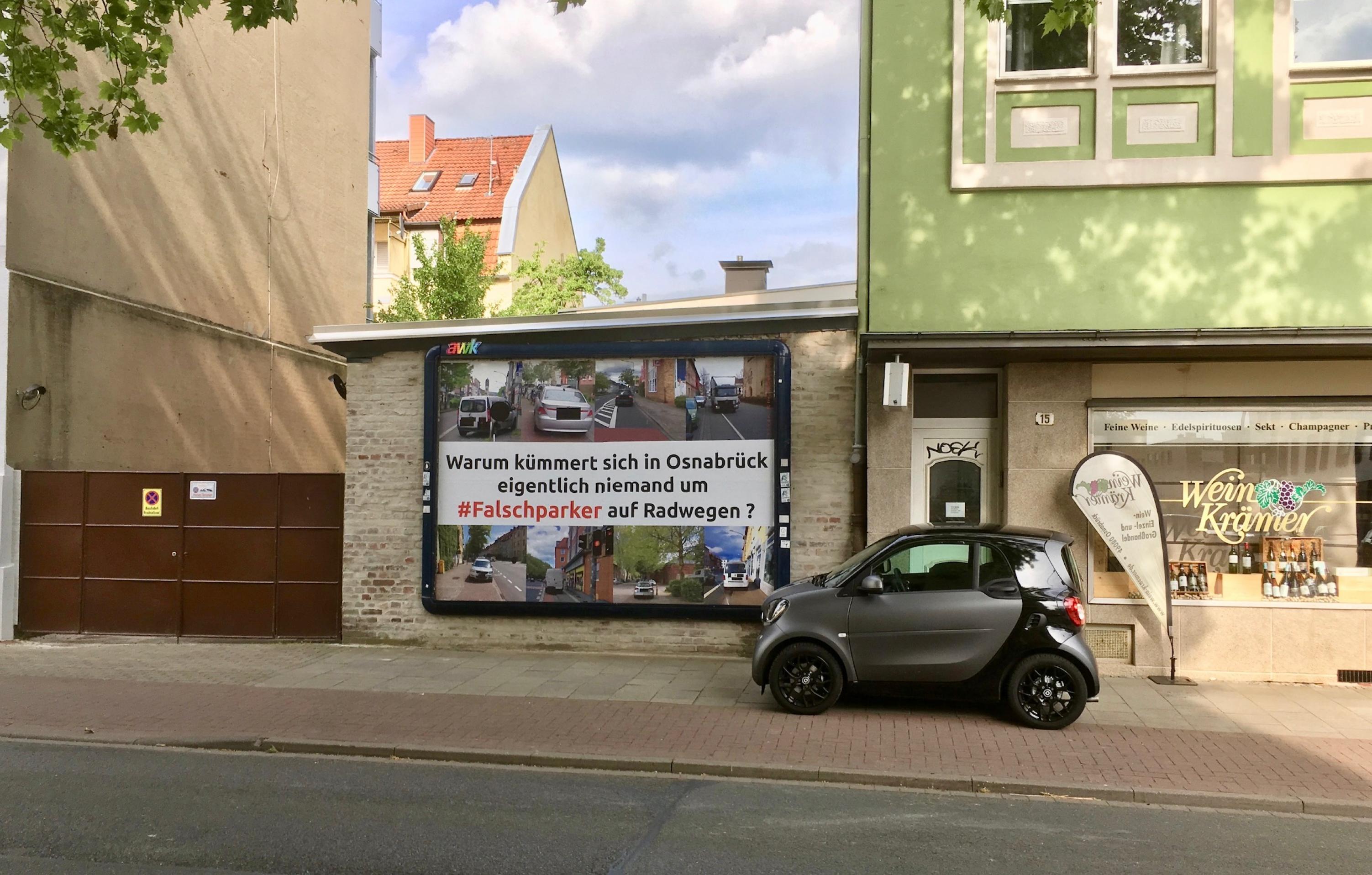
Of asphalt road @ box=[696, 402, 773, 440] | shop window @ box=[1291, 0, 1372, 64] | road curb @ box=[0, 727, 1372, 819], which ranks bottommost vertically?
road curb @ box=[0, 727, 1372, 819]

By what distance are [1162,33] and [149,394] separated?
45.5 feet

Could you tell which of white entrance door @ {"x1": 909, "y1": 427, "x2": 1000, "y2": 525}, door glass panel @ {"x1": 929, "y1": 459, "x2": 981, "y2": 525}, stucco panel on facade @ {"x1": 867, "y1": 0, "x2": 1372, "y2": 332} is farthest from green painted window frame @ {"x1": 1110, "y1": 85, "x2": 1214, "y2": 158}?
door glass panel @ {"x1": 929, "y1": 459, "x2": 981, "y2": 525}

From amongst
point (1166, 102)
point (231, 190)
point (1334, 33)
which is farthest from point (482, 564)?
point (1334, 33)

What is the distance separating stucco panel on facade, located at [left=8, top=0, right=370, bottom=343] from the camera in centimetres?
1425

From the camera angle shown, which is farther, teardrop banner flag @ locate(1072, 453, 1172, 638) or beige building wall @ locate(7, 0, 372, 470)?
beige building wall @ locate(7, 0, 372, 470)

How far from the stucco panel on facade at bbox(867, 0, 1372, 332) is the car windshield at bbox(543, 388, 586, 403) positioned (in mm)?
3349

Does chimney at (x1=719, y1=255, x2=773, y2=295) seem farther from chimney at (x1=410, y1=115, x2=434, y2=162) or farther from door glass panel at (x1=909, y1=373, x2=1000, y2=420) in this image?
chimney at (x1=410, y1=115, x2=434, y2=162)

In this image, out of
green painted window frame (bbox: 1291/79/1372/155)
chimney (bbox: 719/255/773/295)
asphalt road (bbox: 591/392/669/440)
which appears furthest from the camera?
chimney (bbox: 719/255/773/295)

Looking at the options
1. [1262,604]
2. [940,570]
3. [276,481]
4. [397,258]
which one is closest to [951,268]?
[940,570]

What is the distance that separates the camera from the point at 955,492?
11.7m

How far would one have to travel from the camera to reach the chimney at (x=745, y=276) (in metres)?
19.1

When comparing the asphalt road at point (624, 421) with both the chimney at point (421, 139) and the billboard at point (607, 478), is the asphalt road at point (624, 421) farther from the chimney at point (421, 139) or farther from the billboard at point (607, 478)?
the chimney at point (421, 139)

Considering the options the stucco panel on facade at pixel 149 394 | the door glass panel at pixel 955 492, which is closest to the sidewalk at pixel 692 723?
the door glass panel at pixel 955 492

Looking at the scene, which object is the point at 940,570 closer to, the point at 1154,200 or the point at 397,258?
the point at 1154,200
